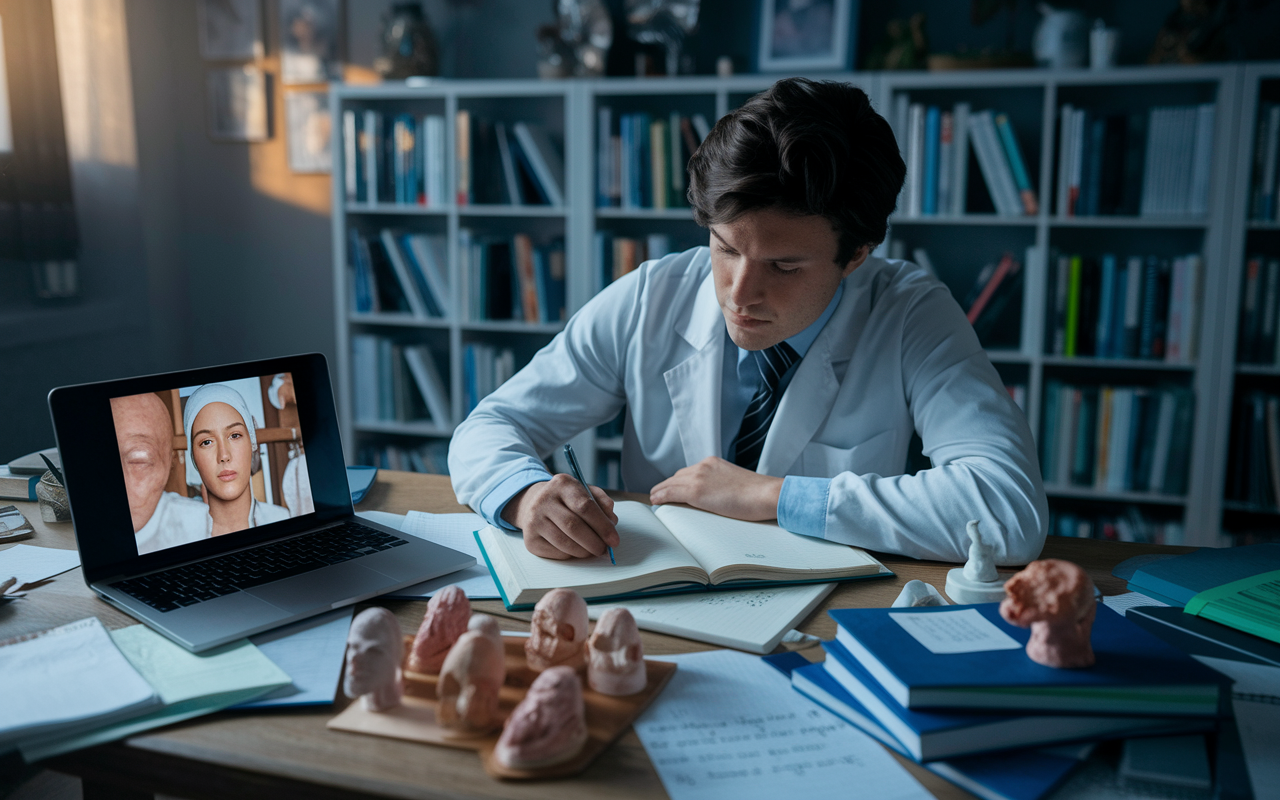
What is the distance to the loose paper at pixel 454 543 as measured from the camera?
2.97 ft

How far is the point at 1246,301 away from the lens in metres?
2.29

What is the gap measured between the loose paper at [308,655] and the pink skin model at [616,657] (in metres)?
0.21

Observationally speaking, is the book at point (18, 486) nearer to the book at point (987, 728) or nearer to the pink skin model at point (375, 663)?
the pink skin model at point (375, 663)

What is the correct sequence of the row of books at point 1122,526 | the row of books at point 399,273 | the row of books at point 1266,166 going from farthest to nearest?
1. the row of books at point 399,273
2. the row of books at point 1122,526
3. the row of books at point 1266,166

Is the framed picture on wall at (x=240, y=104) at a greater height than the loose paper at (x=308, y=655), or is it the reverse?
the framed picture on wall at (x=240, y=104)

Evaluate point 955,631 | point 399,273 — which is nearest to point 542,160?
point 399,273

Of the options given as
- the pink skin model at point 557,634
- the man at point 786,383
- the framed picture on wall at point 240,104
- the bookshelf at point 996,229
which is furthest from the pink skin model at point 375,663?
the framed picture on wall at point 240,104

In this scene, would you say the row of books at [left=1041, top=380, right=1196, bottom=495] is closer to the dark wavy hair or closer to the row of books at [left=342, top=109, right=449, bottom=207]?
the dark wavy hair

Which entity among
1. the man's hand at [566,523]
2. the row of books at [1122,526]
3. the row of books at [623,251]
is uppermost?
the row of books at [623,251]

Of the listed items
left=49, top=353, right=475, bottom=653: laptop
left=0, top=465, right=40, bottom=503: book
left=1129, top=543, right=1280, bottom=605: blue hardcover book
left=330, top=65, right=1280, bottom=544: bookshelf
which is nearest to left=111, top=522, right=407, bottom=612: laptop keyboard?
left=49, top=353, right=475, bottom=653: laptop

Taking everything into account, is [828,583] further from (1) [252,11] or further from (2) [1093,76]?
(1) [252,11]

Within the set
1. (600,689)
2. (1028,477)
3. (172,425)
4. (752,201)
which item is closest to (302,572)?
(172,425)

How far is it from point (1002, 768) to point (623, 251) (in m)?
2.24

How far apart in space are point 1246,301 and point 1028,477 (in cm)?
166
